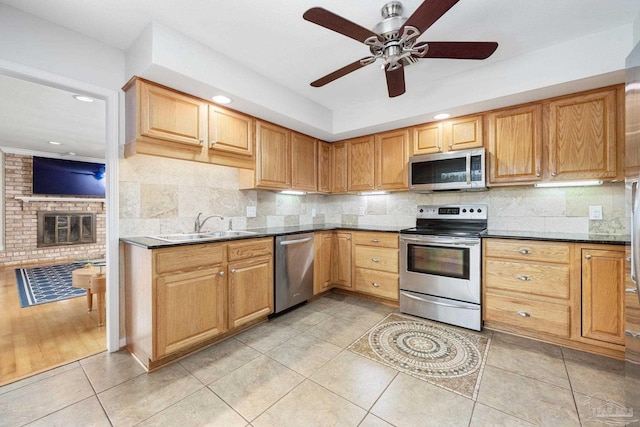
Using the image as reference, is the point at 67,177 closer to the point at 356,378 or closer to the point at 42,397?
the point at 42,397

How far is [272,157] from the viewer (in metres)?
3.08

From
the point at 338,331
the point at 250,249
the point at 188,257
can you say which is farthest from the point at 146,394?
the point at 338,331

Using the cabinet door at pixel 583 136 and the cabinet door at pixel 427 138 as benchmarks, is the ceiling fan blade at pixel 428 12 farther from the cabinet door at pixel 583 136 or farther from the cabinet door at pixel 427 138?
the cabinet door at pixel 583 136

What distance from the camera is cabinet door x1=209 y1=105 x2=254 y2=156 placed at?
98.4 inches

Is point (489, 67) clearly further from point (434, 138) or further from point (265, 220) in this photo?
point (265, 220)

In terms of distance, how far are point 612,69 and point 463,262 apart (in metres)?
1.81

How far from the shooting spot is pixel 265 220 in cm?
341

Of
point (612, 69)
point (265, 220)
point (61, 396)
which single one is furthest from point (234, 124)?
point (612, 69)

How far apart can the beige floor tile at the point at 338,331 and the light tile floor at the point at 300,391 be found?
0.11 meters

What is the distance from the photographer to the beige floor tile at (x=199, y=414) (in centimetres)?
144

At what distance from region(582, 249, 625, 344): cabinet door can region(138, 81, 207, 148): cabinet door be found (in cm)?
335

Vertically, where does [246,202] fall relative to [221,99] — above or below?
below

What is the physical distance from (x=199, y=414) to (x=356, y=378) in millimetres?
979

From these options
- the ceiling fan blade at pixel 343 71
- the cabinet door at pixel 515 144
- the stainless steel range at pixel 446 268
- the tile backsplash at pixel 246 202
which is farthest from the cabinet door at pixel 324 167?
the cabinet door at pixel 515 144
